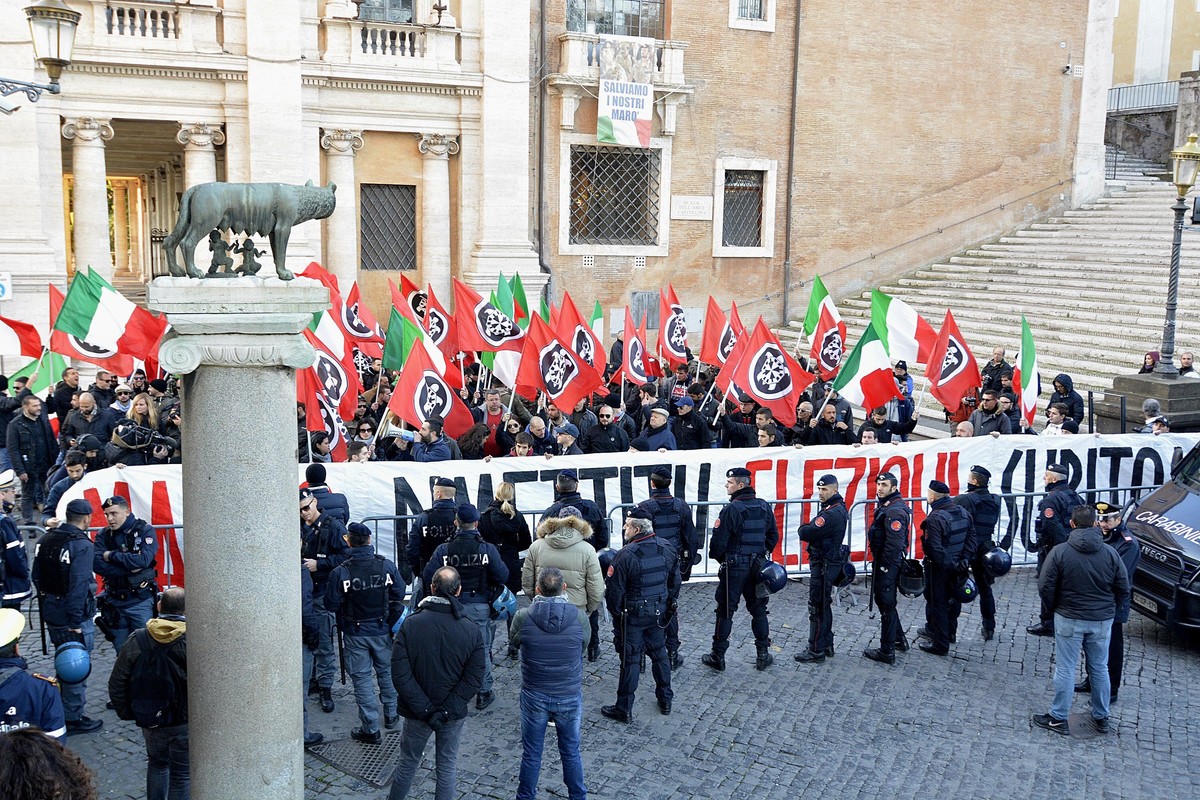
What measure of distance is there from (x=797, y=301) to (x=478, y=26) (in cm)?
902

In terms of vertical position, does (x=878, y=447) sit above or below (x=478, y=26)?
below

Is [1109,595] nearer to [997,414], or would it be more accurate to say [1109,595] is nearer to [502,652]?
[502,652]

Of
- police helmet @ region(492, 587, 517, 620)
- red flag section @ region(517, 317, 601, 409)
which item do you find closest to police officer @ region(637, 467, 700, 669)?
police helmet @ region(492, 587, 517, 620)

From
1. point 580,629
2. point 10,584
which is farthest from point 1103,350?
point 10,584

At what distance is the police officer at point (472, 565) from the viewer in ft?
26.7

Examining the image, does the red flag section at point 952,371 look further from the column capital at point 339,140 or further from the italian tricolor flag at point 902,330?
the column capital at point 339,140

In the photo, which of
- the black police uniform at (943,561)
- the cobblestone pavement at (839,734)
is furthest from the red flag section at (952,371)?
the black police uniform at (943,561)

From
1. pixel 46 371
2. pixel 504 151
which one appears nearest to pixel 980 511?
pixel 46 371

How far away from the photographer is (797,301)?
25.5m

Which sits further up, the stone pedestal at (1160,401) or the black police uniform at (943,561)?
the stone pedestal at (1160,401)

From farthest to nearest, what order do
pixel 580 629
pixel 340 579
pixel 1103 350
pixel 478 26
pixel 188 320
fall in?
pixel 478 26, pixel 1103 350, pixel 340 579, pixel 580 629, pixel 188 320

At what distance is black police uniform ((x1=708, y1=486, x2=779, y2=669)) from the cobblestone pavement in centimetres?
51

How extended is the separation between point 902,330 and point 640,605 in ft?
22.1

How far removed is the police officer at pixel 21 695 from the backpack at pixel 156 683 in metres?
0.54
